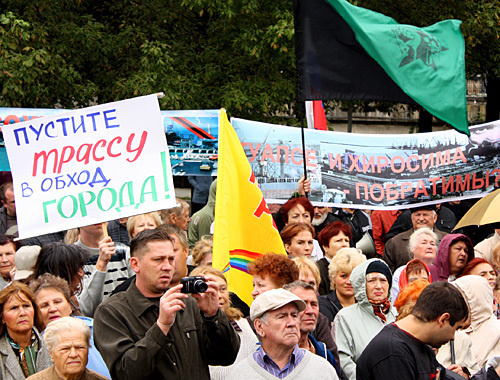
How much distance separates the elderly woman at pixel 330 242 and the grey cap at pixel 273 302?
9.70 ft

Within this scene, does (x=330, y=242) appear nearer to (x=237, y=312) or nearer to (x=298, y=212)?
(x=298, y=212)

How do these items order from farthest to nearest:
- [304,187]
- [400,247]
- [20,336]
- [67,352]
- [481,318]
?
1. [400,247]
2. [304,187]
3. [481,318]
4. [20,336]
5. [67,352]

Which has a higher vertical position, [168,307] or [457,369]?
[168,307]

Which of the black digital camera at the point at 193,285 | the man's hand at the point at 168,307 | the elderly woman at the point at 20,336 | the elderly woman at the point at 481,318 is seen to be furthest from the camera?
the elderly woman at the point at 481,318

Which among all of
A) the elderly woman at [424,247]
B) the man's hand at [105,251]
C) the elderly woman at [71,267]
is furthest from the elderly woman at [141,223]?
the elderly woman at [424,247]

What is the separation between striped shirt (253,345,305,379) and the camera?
4.84 m

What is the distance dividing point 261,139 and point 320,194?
101cm

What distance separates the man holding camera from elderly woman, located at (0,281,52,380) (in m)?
0.95

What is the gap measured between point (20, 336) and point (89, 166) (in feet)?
5.09

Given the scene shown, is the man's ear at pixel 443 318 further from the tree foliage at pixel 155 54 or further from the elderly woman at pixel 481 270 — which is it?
the tree foliage at pixel 155 54

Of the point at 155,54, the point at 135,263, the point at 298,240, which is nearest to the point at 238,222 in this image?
the point at 298,240

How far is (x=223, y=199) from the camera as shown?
7.04 metres

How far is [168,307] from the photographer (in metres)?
4.43

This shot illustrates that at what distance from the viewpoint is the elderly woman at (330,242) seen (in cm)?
789
